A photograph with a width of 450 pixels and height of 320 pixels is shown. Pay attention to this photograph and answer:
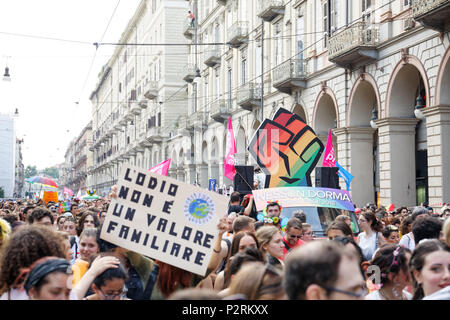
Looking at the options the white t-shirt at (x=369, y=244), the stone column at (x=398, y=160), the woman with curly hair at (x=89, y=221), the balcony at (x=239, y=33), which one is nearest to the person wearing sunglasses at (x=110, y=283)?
the woman with curly hair at (x=89, y=221)

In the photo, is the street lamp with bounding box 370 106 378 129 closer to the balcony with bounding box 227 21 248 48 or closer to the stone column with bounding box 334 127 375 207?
the stone column with bounding box 334 127 375 207

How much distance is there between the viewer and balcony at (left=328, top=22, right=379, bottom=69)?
21.3m

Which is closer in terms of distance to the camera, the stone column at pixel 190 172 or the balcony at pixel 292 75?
the balcony at pixel 292 75

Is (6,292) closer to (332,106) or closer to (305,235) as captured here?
(305,235)

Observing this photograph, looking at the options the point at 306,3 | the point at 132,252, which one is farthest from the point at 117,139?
the point at 132,252

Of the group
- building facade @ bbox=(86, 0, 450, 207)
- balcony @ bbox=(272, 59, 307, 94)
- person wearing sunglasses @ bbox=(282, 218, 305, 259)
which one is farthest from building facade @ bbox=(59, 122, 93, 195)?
person wearing sunglasses @ bbox=(282, 218, 305, 259)

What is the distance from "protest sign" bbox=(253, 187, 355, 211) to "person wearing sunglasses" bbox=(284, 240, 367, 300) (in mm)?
8064

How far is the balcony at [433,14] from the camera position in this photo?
16.5 metres

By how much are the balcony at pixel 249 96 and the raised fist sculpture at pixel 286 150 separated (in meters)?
18.6

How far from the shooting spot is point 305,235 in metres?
8.27

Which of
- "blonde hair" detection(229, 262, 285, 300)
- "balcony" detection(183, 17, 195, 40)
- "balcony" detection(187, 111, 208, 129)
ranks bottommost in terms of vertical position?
"blonde hair" detection(229, 262, 285, 300)

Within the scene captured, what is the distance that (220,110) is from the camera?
1496 inches

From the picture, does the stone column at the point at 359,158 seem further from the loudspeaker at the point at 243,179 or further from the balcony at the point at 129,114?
the balcony at the point at 129,114

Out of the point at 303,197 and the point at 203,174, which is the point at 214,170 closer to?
the point at 203,174
